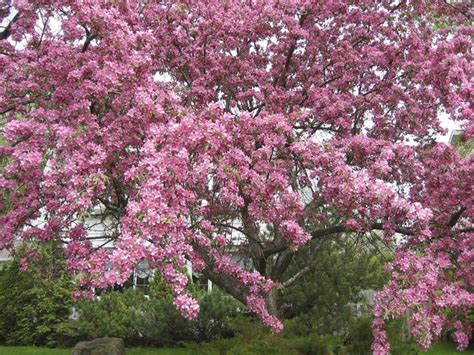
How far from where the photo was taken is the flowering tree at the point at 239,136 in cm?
532

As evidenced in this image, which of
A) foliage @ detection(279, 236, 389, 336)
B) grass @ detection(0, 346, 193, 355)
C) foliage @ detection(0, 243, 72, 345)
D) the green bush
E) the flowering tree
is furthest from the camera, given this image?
foliage @ detection(0, 243, 72, 345)

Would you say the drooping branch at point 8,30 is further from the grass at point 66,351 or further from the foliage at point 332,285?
the grass at point 66,351

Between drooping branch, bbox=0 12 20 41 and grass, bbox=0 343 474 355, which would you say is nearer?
drooping branch, bbox=0 12 20 41

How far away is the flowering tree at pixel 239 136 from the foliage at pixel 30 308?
8114 millimetres

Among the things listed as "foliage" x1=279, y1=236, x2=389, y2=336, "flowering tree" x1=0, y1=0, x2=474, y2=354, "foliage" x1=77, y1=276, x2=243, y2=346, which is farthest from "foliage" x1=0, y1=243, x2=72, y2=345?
"flowering tree" x1=0, y1=0, x2=474, y2=354

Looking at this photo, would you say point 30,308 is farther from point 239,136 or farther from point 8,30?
point 239,136

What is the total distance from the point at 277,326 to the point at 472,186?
312cm

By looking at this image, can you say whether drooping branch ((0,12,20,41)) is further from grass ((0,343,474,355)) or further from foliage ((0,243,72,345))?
foliage ((0,243,72,345))

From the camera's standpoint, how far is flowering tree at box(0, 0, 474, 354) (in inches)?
210

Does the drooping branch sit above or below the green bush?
above

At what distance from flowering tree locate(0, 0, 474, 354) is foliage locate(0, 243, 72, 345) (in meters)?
8.11

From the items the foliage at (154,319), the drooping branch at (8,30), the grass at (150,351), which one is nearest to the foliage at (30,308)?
the grass at (150,351)

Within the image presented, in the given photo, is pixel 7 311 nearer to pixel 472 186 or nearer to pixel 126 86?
pixel 126 86

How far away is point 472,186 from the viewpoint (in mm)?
6441
